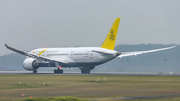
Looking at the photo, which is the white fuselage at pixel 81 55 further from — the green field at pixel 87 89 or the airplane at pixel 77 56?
the green field at pixel 87 89

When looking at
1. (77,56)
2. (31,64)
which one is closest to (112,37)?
(77,56)

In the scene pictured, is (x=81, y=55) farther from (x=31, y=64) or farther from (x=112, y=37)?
(x=31, y=64)

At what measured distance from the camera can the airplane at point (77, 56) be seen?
8162cm

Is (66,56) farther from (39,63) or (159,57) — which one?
(159,57)

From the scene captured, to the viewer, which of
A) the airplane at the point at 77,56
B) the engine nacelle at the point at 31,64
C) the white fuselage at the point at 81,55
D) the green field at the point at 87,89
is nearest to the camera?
the green field at the point at 87,89

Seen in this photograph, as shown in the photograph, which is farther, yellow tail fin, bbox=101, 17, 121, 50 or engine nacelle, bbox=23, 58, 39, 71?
engine nacelle, bbox=23, 58, 39, 71

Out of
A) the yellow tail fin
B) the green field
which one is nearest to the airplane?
the yellow tail fin

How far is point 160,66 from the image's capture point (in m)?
101

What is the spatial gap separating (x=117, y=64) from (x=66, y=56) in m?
23.3

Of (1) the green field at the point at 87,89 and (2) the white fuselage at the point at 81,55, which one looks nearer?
(1) the green field at the point at 87,89

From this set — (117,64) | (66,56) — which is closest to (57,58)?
(66,56)

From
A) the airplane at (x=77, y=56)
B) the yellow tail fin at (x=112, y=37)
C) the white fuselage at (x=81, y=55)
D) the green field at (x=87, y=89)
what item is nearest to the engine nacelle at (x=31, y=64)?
the airplane at (x=77, y=56)

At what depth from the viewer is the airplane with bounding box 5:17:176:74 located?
8162cm

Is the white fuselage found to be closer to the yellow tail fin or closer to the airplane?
the airplane
